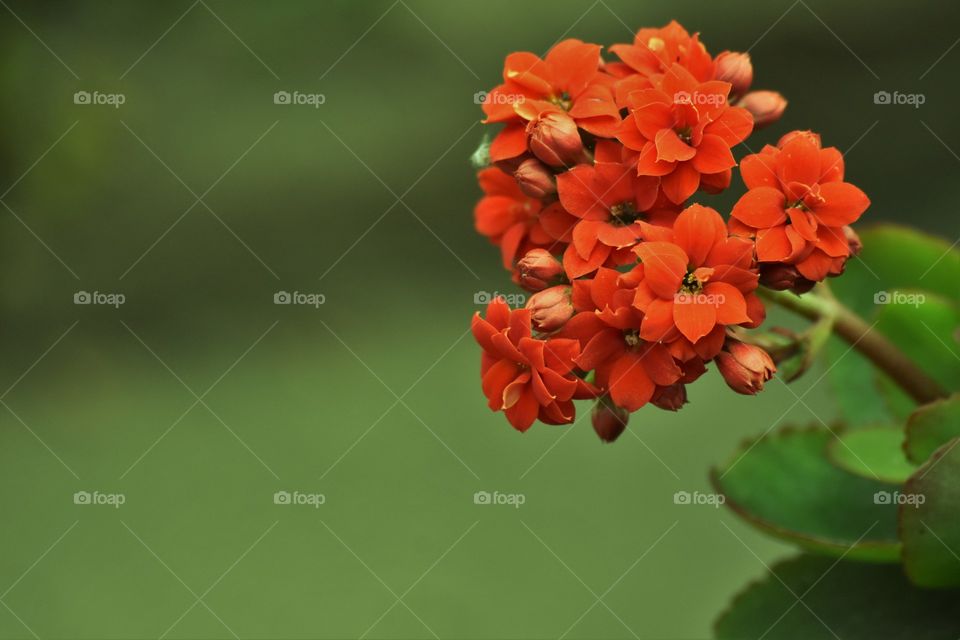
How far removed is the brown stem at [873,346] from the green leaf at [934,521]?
11cm

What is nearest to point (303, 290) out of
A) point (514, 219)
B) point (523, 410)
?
point (514, 219)

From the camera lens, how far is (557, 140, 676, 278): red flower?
49 centimetres

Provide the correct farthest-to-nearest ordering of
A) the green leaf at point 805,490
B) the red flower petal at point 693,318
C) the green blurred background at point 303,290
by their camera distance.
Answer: the green blurred background at point 303,290 < the green leaf at point 805,490 < the red flower petal at point 693,318

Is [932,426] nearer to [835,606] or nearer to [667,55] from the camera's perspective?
[835,606]

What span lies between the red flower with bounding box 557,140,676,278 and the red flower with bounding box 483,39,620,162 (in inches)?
1.3

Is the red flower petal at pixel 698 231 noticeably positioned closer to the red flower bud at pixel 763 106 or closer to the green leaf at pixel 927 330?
the red flower bud at pixel 763 106

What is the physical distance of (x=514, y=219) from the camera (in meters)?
0.60

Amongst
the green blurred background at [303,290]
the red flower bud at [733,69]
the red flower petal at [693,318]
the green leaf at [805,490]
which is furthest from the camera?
the green blurred background at [303,290]

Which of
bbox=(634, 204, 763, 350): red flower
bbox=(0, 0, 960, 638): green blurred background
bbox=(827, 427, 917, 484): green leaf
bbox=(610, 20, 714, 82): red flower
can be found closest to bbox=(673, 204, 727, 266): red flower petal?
bbox=(634, 204, 763, 350): red flower

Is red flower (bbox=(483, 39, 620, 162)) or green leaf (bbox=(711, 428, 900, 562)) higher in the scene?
red flower (bbox=(483, 39, 620, 162))

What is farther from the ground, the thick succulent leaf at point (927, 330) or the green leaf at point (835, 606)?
the thick succulent leaf at point (927, 330)

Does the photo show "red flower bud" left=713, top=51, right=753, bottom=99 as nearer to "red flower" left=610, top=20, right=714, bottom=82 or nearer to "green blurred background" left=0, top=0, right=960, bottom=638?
"red flower" left=610, top=20, right=714, bottom=82

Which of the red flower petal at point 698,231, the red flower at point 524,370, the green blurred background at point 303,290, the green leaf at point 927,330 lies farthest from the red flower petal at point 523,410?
the green blurred background at point 303,290

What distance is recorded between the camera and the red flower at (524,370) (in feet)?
1.58
